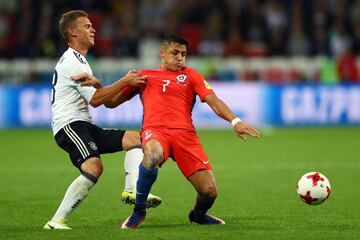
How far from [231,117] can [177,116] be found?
57 cm

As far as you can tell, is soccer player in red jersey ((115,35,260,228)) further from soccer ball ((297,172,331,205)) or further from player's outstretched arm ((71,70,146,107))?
soccer ball ((297,172,331,205))

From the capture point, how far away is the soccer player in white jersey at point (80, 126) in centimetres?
771

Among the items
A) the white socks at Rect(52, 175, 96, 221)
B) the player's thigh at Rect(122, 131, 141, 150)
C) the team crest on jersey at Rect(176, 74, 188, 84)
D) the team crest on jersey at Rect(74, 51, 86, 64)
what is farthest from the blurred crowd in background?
the white socks at Rect(52, 175, 96, 221)

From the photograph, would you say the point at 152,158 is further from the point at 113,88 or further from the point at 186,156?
the point at 113,88

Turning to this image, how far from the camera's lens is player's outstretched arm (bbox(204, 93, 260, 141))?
732 cm

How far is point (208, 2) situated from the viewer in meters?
24.3

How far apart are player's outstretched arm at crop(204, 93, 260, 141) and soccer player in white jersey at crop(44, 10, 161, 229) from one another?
67cm

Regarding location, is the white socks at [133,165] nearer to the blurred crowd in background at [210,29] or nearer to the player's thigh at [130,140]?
the player's thigh at [130,140]

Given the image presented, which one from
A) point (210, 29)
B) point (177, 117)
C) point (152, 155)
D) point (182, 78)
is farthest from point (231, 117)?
point (210, 29)

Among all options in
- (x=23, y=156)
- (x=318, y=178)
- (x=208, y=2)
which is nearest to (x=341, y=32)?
(x=208, y=2)

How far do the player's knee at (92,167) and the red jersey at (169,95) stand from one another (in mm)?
569

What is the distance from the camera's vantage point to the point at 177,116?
7945 millimetres

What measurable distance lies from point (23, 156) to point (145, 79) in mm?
8183

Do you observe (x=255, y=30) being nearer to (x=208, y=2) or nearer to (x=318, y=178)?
(x=208, y=2)
